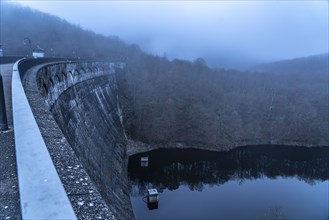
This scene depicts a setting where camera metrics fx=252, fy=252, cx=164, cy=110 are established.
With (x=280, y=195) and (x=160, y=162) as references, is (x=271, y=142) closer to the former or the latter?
(x=280, y=195)

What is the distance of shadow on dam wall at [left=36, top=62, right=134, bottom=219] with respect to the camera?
49.6 feet

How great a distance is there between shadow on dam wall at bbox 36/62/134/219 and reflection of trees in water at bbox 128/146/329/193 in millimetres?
6736

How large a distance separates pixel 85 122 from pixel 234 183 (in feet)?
69.1

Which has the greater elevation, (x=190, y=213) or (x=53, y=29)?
(x=53, y=29)

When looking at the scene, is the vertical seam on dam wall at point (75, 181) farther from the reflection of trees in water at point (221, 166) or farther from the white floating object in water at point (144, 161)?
the white floating object in water at point (144, 161)

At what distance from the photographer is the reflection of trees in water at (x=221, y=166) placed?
1243 inches

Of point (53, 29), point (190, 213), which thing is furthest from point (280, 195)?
point (53, 29)

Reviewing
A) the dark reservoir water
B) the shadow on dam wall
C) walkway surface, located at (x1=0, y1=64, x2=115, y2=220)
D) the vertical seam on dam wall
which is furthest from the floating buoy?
the vertical seam on dam wall

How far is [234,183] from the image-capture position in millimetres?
32469

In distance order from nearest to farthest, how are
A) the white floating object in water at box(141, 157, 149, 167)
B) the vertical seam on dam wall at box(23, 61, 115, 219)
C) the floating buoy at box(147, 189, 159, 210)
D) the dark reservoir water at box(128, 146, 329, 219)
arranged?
Result: 1. the vertical seam on dam wall at box(23, 61, 115, 219)
2. the floating buoy at box(147, 189, 159, 210)
3. the dark reservoir water at box(128, 146, 329, 219)
4. the white floating object in water at box(141, 157, 149, 167)

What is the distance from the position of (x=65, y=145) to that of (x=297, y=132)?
54826 millimetres

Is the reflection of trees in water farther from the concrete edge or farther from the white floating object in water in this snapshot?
the concrete edge

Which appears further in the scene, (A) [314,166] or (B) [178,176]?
(A) [314,166]

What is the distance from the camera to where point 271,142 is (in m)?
48.4
